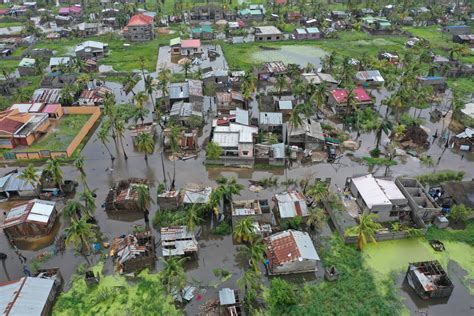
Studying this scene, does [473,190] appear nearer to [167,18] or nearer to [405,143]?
[405,143]

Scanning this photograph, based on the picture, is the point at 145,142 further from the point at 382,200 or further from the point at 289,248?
the point at 382,200

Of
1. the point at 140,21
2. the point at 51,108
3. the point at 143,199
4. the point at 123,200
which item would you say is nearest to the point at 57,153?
the point at 51,108

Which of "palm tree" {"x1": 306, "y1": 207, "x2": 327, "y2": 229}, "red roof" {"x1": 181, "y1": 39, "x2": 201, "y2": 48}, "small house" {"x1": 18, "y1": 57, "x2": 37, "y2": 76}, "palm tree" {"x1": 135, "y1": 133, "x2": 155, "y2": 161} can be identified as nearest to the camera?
"palm tree" {"x1": 306, "y1": 207, "x2": 327, "y2": 229}

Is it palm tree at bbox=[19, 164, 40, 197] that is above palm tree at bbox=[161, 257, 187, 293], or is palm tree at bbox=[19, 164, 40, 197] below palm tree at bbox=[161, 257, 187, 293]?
above

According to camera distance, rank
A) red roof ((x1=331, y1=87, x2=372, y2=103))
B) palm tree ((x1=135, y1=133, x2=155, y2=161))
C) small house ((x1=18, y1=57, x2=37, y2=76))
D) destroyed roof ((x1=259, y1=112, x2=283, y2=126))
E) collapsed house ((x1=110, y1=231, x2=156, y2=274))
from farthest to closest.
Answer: small house ((x1=18, y1=57, x2=37, y2=76))
red roof ((x1=331, y1=87, x2=372, y2=103))
destroyed roof ((x1=259, y1=112, x2=283, y2=126))
palm tree ((x1=135, y1=133, x2=155, y2=161))
collapsed house ((x1=110, y1=231, x2=156, y2=274))

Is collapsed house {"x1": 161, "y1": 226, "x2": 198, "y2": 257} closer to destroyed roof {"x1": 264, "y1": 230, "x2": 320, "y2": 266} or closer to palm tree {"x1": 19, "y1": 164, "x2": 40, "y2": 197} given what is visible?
destroyed roof {"x1": 264, "y1": 230, "x2": 320, "y2": 266}

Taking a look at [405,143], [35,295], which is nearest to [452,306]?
[405,143]

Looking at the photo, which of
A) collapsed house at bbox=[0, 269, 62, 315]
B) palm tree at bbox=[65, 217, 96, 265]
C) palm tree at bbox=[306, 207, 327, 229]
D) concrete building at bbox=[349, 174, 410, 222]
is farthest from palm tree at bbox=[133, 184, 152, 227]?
concrete building at bbox=[349, 174, 410, 222]
